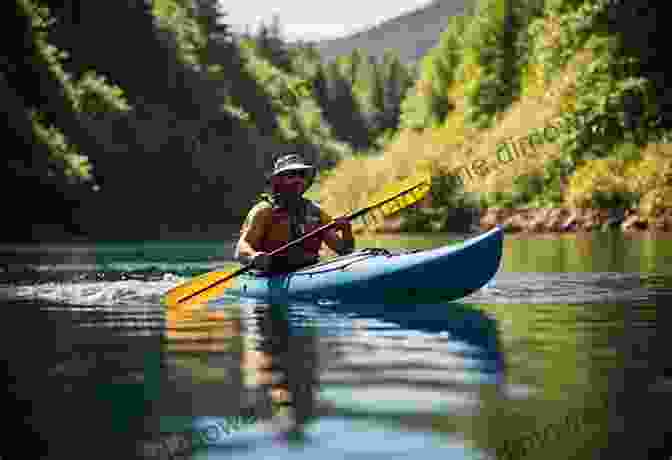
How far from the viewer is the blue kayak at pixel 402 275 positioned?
448 inches

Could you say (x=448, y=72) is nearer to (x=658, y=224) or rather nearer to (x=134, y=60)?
(x=134, y=60)

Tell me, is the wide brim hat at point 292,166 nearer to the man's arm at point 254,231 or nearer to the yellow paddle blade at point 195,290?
the man's arm at point 254,231

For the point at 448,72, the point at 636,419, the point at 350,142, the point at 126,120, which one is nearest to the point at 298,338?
the point at 636,419

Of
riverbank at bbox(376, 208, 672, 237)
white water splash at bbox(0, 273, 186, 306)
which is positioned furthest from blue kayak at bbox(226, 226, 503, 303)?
riverbank at bbox(376, 208, 672, 237)

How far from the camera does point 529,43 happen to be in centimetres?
6109

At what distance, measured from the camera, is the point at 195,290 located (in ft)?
41.1

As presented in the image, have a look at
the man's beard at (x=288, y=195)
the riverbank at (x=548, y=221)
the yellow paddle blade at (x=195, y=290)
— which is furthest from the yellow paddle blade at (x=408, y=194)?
the riverbank at (x=548, y=221)

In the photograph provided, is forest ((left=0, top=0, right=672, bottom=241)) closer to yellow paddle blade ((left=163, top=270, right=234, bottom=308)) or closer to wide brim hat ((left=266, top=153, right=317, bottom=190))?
wide brim hat ((left=266, top=153, right=317, bottom=190))

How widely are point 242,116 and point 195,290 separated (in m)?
54.8

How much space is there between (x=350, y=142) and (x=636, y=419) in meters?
126

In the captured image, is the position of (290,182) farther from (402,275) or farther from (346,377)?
(346,377)

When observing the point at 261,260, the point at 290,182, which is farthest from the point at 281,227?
the point at 261,260

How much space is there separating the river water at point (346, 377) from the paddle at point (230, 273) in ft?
0.97

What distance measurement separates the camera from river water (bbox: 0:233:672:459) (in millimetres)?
5348
